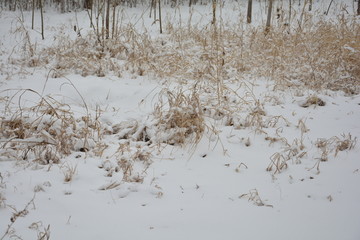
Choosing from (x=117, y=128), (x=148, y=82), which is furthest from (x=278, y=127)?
(x=148, y=82)

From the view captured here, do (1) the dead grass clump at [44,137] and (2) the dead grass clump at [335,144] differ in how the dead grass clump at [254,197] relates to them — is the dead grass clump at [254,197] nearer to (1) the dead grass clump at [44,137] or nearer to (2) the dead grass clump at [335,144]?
(2) the dead grass clump at [335,144]

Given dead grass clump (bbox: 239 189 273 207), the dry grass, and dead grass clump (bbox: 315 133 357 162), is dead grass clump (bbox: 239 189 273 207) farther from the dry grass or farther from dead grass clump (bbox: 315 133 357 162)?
the dry grass

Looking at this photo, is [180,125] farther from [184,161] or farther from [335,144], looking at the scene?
[335,144]

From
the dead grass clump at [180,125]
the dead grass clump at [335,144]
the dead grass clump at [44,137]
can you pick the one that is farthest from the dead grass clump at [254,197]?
the dead grass clump at [44,137]

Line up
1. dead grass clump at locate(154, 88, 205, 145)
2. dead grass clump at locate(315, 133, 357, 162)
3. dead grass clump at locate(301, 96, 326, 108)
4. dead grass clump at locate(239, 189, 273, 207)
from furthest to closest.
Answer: dead grass clump at locate(301, 96, 326, 108) → dead grass clump at locate(154, 88, 205, 145) → dead grass clump at locate(315, 133, 357, 162) → dead grass clump at locate(239, 189, 273, 207)

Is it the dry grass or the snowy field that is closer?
the snowy field

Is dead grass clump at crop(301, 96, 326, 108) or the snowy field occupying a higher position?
dead grass clump at crop(301, 96, 326, 108)

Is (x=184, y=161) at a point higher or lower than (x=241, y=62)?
lower

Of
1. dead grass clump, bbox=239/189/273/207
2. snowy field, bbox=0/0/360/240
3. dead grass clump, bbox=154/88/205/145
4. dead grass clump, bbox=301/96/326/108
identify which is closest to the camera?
snowy field, bbox=0/0/360/240

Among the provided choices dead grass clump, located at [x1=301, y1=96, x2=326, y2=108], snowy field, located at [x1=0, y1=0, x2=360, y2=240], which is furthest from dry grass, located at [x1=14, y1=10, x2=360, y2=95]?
dead grass clump, located at [x1=301, y1=96, x2=326, y2=108]

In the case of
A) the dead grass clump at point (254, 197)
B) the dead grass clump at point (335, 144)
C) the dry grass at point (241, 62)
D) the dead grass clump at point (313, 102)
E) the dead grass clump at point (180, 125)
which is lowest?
the dead grass clump at point (254, 197)

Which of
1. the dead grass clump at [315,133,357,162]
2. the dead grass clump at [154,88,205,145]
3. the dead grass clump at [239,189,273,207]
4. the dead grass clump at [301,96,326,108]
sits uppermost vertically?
the dead grass clump at [301,96,326,108]

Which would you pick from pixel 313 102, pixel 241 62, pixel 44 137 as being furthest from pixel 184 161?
pixel 241 62

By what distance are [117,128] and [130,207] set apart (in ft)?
3.81
